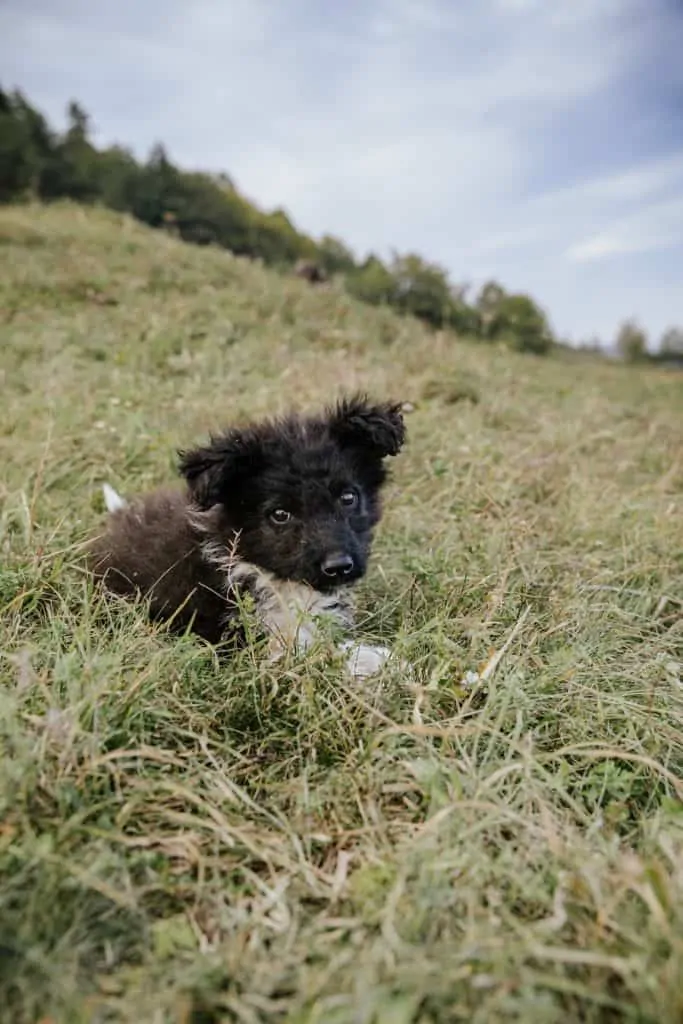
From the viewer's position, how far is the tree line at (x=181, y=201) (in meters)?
16.4

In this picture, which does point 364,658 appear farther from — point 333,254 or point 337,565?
point 333,254

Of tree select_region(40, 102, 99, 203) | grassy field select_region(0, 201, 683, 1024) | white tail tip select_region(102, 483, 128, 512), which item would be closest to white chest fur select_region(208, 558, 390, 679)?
grassy field select_region(0, 201, 683, 1024)

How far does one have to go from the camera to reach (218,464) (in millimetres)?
3348

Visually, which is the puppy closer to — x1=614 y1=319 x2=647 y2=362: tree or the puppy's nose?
the puppy's nose

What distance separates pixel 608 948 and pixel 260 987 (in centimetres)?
81

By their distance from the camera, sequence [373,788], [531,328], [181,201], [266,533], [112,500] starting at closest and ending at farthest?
1. [373,788]
2. [266,533]
3. [112,500]
4. [531,328]
5. [181,201]

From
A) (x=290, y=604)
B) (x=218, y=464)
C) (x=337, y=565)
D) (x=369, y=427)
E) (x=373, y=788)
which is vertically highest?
(x=369, y=427)

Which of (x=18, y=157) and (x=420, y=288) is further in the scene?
(x=18, y=157)

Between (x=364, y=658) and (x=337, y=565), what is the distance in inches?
16.9

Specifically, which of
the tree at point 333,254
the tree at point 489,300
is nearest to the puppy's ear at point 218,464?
the tree at point 489,300

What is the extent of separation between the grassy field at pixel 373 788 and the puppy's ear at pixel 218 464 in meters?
0.66

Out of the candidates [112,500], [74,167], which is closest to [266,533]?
[112,500]

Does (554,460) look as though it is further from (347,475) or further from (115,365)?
(115,365)

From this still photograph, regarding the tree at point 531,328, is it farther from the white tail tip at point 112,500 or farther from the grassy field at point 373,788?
the white tail tip at point 112,500
